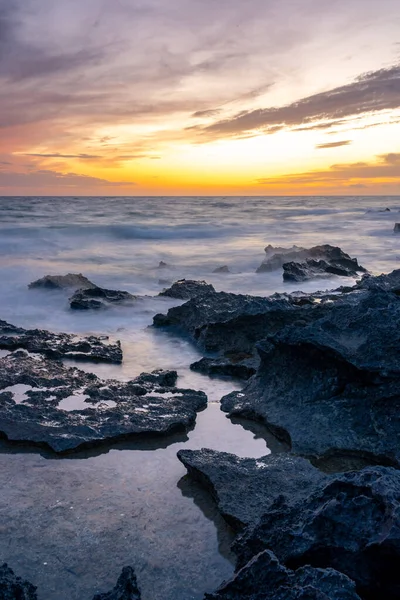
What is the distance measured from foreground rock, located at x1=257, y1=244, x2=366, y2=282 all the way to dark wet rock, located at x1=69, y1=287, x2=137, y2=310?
379 cm

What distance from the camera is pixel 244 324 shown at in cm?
628

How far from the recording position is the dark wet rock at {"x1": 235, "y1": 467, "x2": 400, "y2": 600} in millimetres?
2185

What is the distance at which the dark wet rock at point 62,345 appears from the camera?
5.96 meters

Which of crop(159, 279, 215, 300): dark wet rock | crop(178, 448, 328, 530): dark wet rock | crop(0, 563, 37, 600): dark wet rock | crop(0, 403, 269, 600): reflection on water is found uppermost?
crop(159, 279, 215, 300): dark wet rock

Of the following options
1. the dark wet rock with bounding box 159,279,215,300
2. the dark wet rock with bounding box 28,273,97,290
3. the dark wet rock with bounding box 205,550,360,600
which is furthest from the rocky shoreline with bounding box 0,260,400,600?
the dark wet rock with bounding box 28,273,97,290

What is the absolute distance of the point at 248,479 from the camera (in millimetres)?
3301

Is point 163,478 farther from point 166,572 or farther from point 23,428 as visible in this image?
point 23,428

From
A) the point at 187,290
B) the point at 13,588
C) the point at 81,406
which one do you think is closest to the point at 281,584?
the point at 13,588

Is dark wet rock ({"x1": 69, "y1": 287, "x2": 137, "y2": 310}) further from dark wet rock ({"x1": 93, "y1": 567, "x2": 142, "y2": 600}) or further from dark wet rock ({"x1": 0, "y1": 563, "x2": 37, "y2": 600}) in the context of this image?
dark wet rock ({"x1": 93, "y1": 567, "x2": 142, "y2": 600})

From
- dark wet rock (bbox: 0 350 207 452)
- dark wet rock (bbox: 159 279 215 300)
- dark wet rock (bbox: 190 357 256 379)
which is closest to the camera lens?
dark wet rock (bbox: 0 350 207 452)

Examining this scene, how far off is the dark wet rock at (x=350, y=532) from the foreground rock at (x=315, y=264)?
882 centimetres

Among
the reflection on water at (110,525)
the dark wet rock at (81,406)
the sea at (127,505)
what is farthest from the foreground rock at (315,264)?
the reflection on water at (110,525)

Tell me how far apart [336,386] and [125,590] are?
242 centimetres

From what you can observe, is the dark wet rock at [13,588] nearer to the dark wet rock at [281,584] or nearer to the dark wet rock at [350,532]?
the dark wet rock at [281,584]
